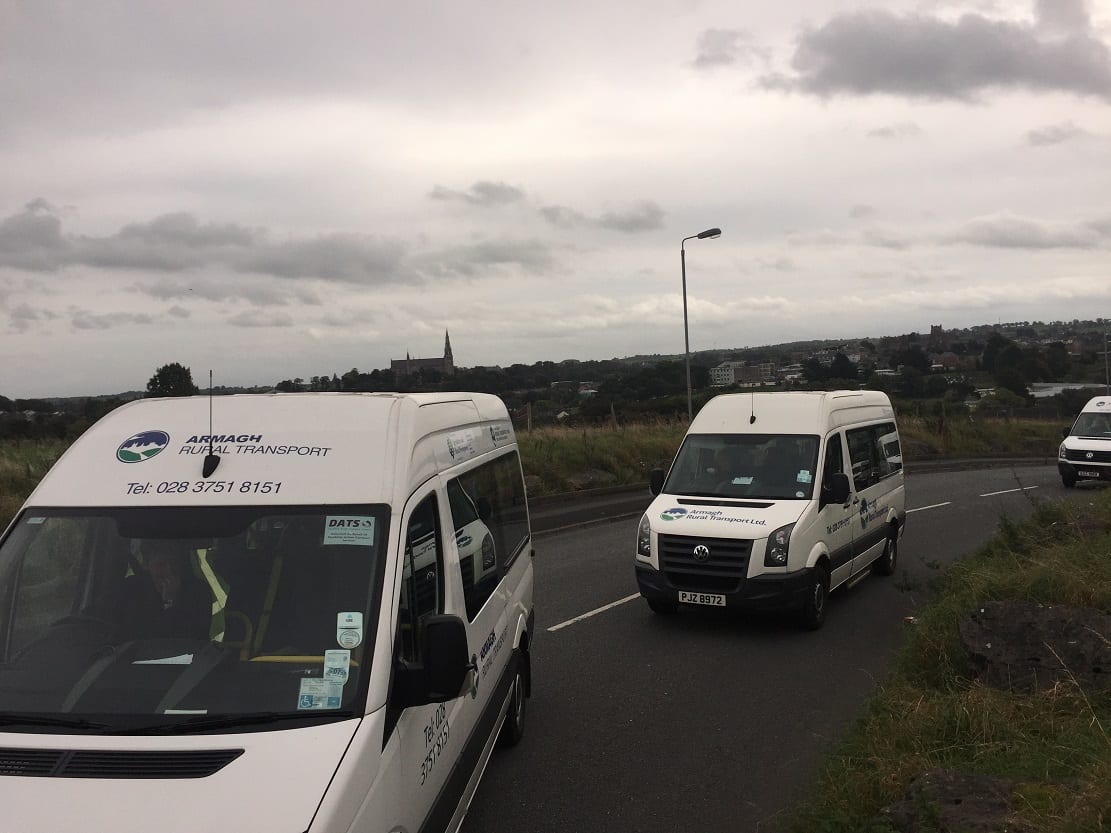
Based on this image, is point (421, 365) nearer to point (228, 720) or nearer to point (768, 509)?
point (768, 509)

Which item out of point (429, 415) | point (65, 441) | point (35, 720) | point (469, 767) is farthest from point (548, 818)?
point (65, 441)

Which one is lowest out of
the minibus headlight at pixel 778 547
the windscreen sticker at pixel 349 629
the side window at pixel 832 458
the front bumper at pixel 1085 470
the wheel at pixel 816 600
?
the front bumper at pixel 1085 470

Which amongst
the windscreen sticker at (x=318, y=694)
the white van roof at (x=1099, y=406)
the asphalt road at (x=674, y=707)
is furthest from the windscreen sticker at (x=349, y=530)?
the white van roof at (x=1099, y=406)

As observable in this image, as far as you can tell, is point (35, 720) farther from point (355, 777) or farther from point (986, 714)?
point (986, 714)

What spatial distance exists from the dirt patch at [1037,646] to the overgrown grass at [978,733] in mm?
171

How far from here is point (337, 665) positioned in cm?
321

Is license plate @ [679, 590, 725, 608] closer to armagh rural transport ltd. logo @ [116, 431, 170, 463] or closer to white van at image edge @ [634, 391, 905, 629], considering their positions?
white van at image edge @ [634, 391, 905, 629]

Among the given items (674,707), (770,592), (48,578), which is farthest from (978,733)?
(48,578)

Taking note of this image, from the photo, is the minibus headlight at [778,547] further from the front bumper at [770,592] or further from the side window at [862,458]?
the side window at [862,458]

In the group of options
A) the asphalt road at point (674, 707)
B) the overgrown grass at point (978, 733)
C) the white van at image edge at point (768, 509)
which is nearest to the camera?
the overgrown grass at point (978, 733)

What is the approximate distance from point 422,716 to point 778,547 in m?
5.59

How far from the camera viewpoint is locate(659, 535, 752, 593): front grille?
8.48 metres

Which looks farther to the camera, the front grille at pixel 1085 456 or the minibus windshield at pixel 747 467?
the front grille at pixel 1085 456

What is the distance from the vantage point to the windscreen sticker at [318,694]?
310 cm
